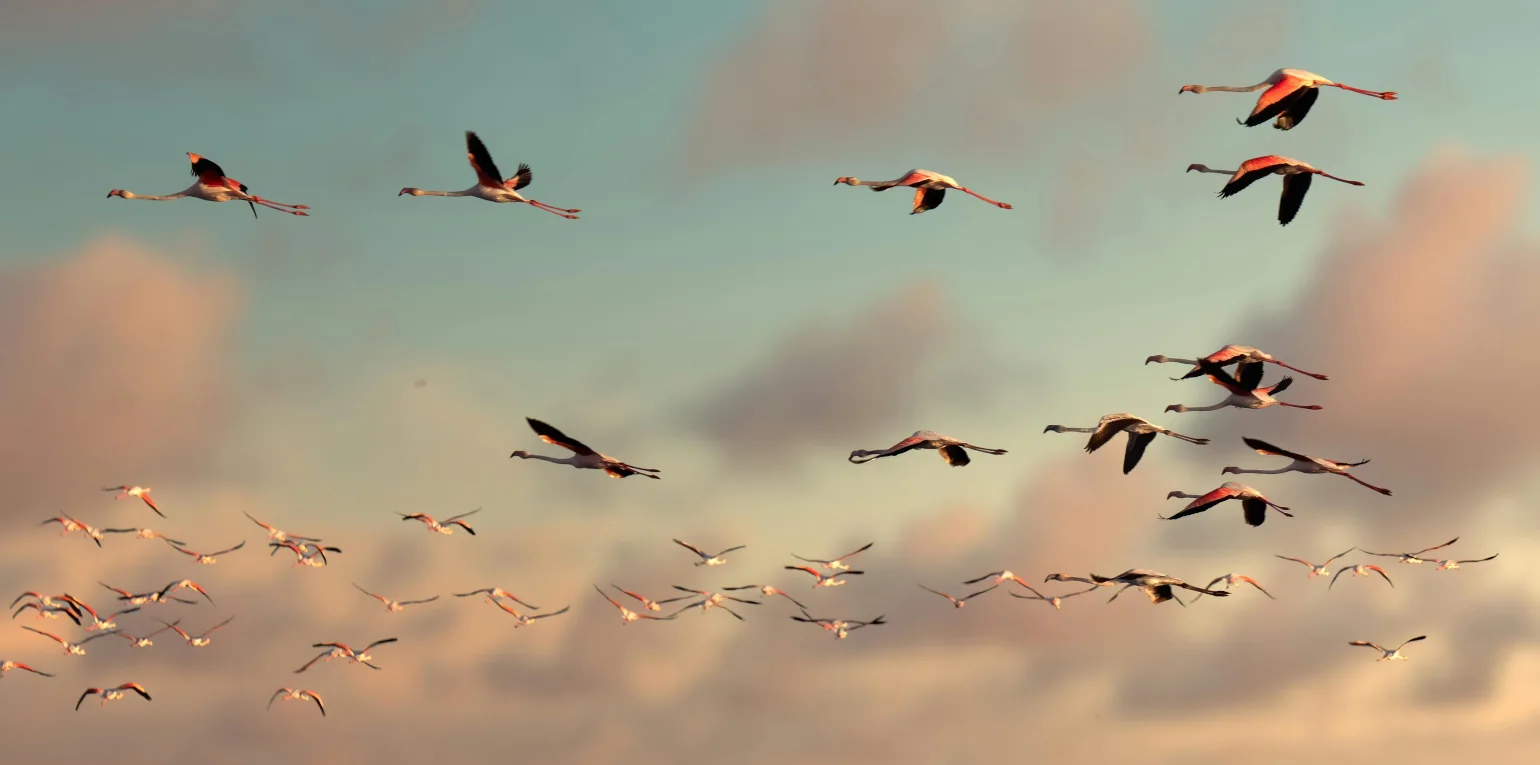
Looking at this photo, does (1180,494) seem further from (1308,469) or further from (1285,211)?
(1285,211)

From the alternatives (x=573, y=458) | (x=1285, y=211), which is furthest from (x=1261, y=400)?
(x=573, y=458)

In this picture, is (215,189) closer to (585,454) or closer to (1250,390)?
(585,454)

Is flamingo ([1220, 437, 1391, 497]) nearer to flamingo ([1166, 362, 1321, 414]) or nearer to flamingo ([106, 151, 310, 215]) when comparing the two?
flamingo ([1166, 362, 1321, 414])

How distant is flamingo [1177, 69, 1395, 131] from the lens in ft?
128

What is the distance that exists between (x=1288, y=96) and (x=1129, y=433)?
47.5 ft

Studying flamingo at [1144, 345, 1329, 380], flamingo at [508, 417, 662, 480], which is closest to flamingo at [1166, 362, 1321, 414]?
flamingo at [1144, 345, 1329, 380]

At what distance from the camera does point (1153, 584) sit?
53156 mm

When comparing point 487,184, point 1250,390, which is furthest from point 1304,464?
point 487,184

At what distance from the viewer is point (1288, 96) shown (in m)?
39.8

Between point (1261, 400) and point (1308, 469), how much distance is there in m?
2.54

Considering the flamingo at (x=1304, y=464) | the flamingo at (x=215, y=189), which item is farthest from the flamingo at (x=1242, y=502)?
the flamingo at (x=215, y=189)

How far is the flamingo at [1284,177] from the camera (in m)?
43.8

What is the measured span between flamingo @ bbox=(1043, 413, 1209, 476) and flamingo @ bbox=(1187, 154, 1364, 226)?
22.4 ft

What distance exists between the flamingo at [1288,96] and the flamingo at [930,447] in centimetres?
1223
